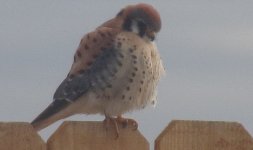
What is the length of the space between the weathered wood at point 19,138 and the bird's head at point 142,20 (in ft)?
8.47

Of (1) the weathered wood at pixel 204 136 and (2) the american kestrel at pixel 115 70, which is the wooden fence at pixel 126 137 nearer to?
(1) the weathered wood at pixel 204 136

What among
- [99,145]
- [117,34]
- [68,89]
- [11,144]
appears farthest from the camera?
[117,34]

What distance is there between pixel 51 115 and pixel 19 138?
1.47 m

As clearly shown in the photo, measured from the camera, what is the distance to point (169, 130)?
12.2 feet

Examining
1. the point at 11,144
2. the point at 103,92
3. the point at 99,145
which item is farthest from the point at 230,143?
the point at 103,92

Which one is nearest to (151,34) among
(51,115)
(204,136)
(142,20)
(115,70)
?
(142,20)

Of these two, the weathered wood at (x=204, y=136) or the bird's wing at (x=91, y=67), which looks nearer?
the weathered wood at (x=204, y=136)

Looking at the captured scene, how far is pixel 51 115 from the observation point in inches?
193

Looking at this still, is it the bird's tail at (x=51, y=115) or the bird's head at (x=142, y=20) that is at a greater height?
the bird's head at (x=142, y=20)

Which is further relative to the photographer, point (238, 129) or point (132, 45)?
point (132, 45)

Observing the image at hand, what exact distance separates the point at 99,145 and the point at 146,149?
259mm

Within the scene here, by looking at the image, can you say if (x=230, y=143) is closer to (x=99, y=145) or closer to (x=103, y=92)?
(x=99, y=145)

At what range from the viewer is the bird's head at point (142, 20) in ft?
19.1

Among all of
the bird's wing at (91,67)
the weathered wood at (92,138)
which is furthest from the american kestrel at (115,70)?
the weathered wood at (92,138)
